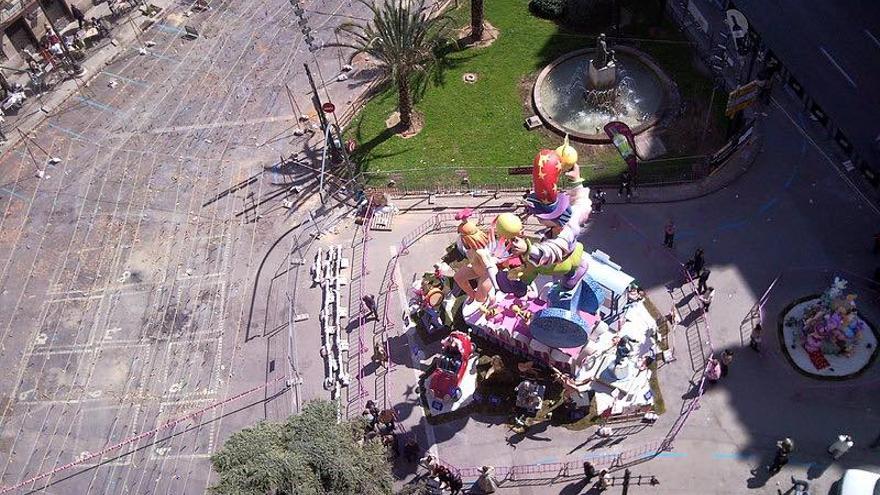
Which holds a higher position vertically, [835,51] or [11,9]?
[11,9]

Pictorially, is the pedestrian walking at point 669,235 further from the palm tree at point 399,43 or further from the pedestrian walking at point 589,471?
the palm tree at point 399,43

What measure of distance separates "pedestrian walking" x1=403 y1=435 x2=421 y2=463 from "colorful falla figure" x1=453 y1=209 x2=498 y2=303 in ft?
26.0

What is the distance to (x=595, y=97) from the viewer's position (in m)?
49.3

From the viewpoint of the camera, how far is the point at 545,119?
49.4 meters

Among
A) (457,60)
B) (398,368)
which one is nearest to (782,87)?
(457,60)

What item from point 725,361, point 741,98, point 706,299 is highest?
point 741,98

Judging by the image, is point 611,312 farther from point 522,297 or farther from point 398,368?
point 398,368

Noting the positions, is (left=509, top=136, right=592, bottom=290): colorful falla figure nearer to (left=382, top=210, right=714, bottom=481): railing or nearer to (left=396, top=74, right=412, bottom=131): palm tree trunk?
(left=382, top=210, right=714, bottom=481): railing

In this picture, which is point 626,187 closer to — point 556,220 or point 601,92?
point 601,92

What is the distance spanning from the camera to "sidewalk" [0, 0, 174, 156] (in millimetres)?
54344

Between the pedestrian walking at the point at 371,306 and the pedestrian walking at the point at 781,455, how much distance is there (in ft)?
69.8

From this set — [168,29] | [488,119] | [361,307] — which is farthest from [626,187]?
[168,29]

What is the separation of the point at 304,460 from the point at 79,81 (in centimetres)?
4208

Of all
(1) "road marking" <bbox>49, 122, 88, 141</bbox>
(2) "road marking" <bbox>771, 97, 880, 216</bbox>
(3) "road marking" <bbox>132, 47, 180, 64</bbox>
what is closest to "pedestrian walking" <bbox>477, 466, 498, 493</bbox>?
(2) "road marking" <bbox>771, 97, 880, 216</bbox>
